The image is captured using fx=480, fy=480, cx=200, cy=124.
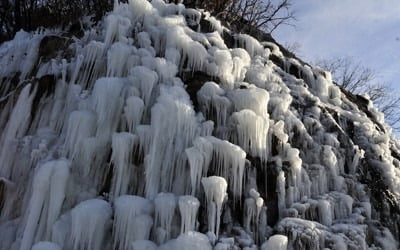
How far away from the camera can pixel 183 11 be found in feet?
25.6

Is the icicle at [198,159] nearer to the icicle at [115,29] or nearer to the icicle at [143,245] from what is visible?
the icicle at [143,245]

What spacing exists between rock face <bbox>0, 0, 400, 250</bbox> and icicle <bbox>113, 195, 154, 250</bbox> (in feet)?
0.04

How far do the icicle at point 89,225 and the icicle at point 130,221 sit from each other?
0.41ft

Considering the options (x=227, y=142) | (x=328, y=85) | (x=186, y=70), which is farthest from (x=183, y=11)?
(x=227, y=142)

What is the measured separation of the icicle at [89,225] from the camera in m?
4.55

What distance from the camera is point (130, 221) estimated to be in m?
4.64

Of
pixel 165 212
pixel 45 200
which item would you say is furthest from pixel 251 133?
pixel 45 200

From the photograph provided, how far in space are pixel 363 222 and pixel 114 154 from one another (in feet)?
9.75

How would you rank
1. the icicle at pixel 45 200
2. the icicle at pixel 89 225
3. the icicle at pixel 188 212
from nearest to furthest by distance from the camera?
the icicle at pixel 89 225 → the icicle at pixel 188 212 → the icicle at pixel 45 200

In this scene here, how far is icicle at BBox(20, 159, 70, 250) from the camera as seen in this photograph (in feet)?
15.7

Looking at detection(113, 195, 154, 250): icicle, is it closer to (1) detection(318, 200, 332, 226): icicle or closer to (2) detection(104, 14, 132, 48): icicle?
(1) detection(318, 200, 332, 226): icicle

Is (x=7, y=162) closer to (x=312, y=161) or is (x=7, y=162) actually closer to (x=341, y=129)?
(x=312, y=161)

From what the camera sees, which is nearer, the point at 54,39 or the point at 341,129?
the point at 341,129

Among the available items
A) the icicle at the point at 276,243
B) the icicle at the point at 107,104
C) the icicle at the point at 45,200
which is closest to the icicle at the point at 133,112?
the icicle at the point at 107,104
